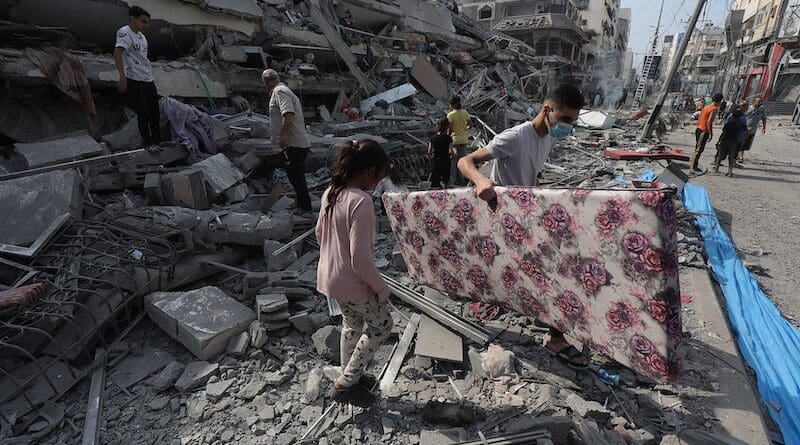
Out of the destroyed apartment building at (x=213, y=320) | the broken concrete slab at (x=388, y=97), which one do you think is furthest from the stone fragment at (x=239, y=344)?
the broken concrete slab at (x=388, y=97)

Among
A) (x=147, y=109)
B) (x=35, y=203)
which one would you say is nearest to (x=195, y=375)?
(x=35, y=203)

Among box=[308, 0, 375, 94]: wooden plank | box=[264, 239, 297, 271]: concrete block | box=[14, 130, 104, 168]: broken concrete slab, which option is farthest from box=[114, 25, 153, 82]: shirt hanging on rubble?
box=[308, 0, 375, 94]: wooden plank

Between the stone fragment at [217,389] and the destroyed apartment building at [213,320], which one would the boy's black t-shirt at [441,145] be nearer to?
the destroyed apartment building at [213,320]

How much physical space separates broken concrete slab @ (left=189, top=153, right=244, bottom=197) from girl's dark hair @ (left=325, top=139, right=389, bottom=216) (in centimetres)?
365

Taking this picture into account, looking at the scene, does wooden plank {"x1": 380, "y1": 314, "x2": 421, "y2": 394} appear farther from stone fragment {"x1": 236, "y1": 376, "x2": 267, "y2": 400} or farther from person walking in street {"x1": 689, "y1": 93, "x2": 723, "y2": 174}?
person walking in street {"x1": 689, "y1": 93, "x2": 723, "y2": 174}

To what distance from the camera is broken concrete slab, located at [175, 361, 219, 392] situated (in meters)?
2.74

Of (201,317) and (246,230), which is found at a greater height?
(246,230)

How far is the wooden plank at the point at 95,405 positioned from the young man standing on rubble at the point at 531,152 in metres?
2.82

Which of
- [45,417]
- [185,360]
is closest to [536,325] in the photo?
[185,360]

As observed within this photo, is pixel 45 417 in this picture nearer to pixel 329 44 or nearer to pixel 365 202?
pixel 365 202

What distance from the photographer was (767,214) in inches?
266

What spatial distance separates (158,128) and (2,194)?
2.36m

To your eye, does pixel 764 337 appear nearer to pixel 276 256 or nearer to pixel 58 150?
pixel 276 256

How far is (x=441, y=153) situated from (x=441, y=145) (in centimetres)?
14
